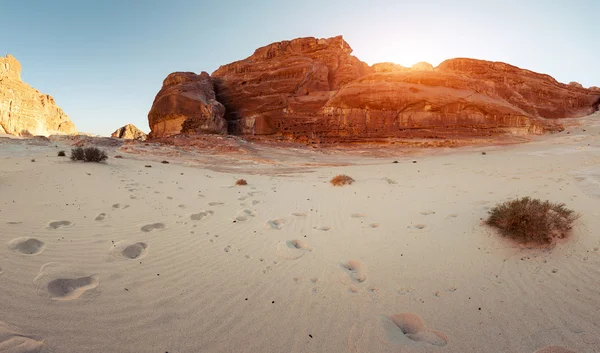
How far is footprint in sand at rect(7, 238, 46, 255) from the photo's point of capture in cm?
343

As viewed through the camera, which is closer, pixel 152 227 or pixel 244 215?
pixel 152 227

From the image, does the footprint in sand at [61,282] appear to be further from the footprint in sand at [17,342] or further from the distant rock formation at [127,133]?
the distant rock formation at [127,133]

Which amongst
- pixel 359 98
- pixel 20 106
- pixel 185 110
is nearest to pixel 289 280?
pixel 359 98

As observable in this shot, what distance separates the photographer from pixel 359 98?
31766mm

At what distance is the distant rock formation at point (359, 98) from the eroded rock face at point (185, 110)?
149 millimetres

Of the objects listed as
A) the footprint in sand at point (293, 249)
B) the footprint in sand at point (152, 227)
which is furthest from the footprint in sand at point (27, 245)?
the footprint in sand at point (293, 249)

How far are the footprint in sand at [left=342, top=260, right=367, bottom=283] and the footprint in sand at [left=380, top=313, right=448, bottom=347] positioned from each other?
0.70 meters

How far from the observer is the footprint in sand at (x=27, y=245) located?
3.43 meters

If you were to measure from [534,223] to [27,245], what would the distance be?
6976 millimetres

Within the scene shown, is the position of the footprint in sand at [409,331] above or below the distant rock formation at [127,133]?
below

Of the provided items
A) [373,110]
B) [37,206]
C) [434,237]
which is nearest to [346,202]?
[434,237]

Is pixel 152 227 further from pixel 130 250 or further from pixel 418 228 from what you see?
pixel 418 228

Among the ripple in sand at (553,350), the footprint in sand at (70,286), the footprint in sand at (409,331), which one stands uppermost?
the footprint in sand at (70,286)

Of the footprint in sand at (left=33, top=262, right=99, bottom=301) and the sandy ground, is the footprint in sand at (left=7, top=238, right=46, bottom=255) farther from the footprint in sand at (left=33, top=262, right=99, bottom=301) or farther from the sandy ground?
the footprint in sand at (left=33, top=262, right=99, bottom=301)
